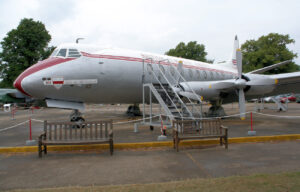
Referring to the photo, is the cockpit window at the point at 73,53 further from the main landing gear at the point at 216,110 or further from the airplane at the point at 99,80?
the main landing gear at the point at 216,110

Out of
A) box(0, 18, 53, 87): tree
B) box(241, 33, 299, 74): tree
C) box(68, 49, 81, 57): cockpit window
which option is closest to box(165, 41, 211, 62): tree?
box(241, 33, 299, 74): tree

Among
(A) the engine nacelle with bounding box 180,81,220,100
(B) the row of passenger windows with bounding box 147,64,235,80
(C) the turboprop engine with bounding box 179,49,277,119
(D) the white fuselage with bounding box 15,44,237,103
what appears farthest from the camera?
(B) the row of passenger windows with bounding box 147,64,235,80

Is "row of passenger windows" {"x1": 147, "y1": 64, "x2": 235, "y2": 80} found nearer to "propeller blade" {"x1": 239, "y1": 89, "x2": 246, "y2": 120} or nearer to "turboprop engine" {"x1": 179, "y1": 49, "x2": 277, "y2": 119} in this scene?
"turboprop engine" {"x1": 179, "y1": 49, "x2": 277, "y2": 119}

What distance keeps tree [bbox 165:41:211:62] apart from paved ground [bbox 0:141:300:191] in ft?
166

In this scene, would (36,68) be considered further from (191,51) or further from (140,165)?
(191,51)

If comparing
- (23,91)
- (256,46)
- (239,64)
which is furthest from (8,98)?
(256,46)

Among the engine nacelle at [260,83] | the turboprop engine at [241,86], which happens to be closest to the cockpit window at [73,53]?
the turboprop engine at [241,86]

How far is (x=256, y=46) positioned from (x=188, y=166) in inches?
2003

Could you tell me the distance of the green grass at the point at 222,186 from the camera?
3.55 meters

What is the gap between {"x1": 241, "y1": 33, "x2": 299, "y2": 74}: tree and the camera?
146ft

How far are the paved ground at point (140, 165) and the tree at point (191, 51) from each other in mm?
50543

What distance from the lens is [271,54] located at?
45188 millimetres

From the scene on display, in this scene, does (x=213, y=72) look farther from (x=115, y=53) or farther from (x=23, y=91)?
(x=23, y=91)

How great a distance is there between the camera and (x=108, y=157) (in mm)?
5918
